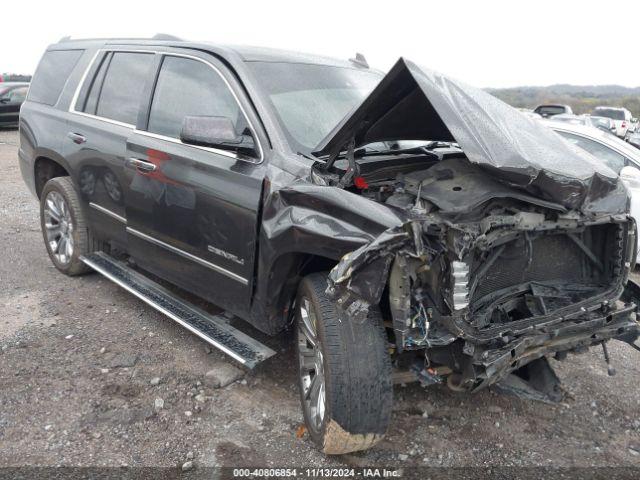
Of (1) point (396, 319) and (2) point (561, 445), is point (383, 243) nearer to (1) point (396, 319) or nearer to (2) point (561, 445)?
(1) point (396, 319)

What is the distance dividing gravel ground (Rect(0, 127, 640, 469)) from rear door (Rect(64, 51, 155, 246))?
2.64 feet

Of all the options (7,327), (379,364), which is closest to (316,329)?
(379,364)

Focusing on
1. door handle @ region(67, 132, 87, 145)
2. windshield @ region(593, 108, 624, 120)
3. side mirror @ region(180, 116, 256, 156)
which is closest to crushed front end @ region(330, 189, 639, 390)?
side mirror @ region(180, 116, 256, 156)

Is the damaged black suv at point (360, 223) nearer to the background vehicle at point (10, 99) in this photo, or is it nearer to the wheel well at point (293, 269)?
the wheel well at point (293, 269)

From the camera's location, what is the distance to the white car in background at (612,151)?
18.9ft

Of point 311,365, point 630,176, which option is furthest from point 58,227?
point 630,176

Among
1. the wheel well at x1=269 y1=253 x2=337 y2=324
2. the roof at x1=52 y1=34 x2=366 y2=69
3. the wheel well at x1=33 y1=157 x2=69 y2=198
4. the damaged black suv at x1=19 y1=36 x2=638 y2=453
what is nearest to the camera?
the damaged black suv at x1=19 y1=36 x2=638 y2=453

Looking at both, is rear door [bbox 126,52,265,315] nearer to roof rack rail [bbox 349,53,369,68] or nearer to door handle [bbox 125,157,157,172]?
door handle [bbox 125,157,157,172]

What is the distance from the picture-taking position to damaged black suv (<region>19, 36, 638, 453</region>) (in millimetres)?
2438

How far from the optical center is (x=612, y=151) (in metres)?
6.14

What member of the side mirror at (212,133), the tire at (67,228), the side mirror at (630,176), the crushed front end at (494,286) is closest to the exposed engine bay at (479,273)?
the crushed front end at (494,286)

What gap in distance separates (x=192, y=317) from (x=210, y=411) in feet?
2.21

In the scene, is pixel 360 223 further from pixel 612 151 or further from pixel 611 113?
pixel 611 113

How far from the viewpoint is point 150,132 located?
12.7 ft
